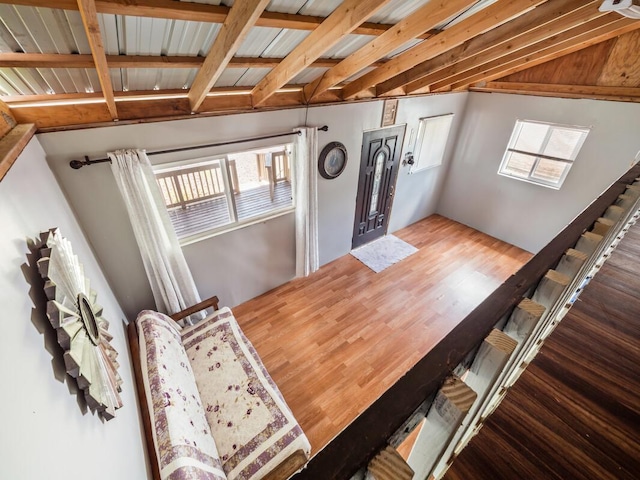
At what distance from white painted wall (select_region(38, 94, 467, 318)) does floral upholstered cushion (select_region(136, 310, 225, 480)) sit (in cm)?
66

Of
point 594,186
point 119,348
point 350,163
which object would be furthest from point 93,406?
point 594,186

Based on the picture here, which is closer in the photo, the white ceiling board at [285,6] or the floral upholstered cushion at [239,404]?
the white ceiling board at [285,6]

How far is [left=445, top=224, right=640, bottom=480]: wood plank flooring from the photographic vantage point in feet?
1.83

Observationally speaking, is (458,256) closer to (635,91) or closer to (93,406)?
(635,91)

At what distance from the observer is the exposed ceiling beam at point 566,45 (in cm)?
249

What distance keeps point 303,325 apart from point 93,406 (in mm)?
2319

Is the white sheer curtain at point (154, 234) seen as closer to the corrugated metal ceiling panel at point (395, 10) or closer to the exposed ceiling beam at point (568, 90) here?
the corrugated metal ceiling panel at point (395, 10)

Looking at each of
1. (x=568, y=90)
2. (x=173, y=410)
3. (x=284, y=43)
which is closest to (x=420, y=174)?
(x=568, y=90)

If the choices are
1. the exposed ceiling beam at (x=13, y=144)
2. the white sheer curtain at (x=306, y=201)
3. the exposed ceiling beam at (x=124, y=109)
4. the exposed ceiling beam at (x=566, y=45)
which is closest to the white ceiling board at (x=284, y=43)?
the exposed ceiling beam at (x=124, y=109)

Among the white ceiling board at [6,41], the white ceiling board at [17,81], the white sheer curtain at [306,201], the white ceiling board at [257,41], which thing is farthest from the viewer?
the white sheer curtain at [306,201]

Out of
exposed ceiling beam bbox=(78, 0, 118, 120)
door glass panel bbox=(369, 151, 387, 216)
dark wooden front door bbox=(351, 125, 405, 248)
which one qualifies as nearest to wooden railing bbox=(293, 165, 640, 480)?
exposed ceiling beam bbox=(78, 0, 118, 120)

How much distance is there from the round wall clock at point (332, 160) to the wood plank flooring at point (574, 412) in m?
2.75

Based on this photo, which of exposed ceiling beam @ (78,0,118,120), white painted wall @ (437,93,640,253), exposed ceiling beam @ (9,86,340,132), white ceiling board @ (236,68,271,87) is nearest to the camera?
exposed ceiling beam @ (78,0,118,120)

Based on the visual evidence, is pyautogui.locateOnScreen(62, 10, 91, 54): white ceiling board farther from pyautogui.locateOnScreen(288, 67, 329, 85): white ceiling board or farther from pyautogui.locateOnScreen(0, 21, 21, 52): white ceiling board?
pyautogui.locateOnScreen(288, 67, 329, 85): white ceiling board
